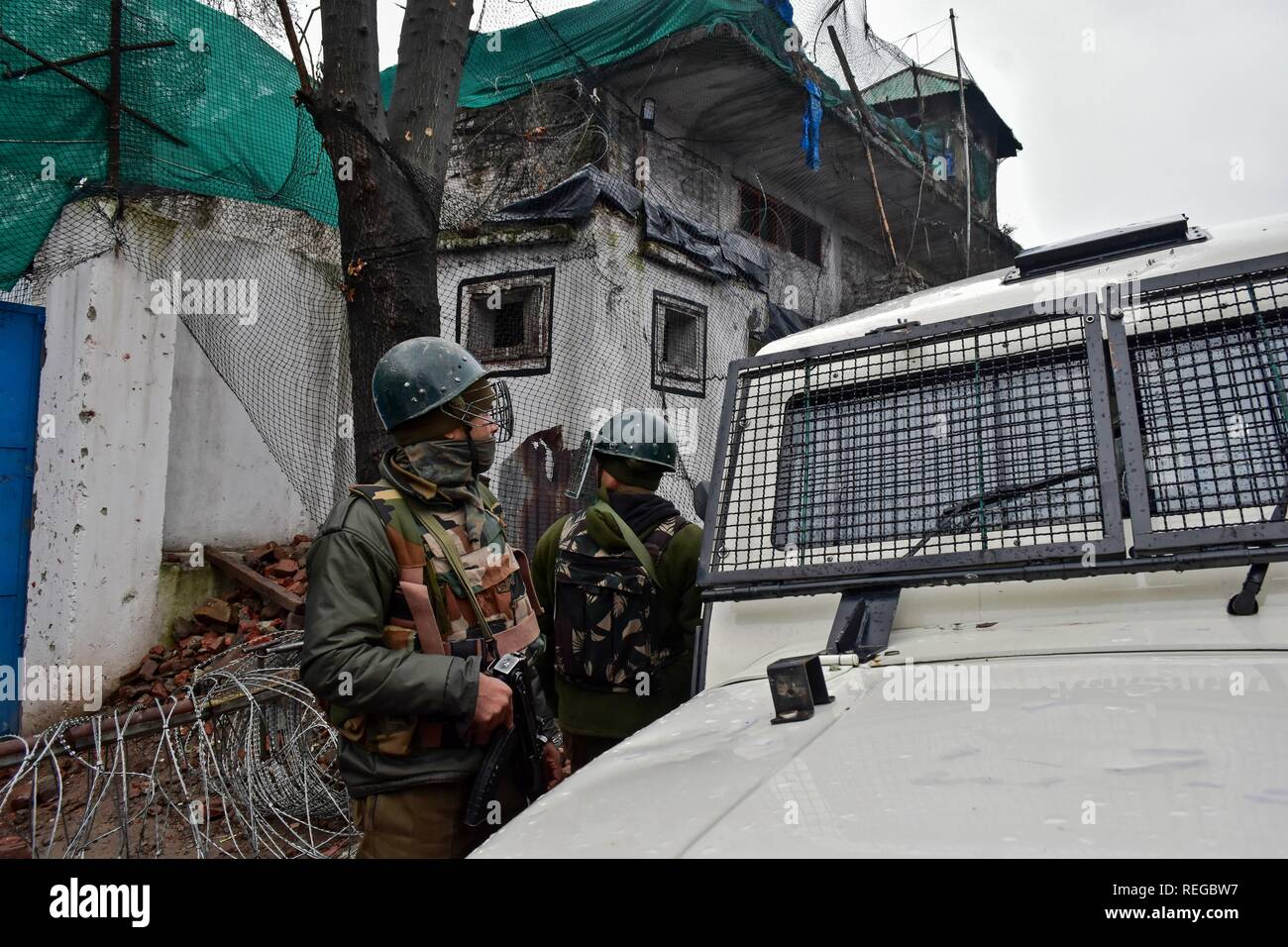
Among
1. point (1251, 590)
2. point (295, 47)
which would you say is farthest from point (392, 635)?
point (295, 47)

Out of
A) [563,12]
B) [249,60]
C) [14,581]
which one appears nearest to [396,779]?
[14,581]

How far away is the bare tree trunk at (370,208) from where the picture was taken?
3680mm

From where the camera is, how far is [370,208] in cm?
369

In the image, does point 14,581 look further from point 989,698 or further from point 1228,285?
point 1228,285

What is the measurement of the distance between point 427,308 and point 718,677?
2.27m

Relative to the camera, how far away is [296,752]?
393 cm

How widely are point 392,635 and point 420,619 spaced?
0.07 meters

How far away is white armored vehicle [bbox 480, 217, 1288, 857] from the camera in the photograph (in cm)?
119

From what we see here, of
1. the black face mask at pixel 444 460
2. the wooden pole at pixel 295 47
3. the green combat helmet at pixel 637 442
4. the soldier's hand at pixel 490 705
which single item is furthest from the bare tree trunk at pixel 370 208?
the soldier's hand at pixel 490 705

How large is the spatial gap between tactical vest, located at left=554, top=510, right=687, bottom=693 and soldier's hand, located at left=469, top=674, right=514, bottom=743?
2.27ft

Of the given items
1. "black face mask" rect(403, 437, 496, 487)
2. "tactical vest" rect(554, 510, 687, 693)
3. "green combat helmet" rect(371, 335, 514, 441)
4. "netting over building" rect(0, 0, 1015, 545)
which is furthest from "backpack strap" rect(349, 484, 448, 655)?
"netting over building" rect(0, 0, 1015, 545)

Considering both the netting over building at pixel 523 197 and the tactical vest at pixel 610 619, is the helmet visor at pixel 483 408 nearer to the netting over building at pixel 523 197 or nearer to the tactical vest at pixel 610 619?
the tactical vest at pixel 610 619

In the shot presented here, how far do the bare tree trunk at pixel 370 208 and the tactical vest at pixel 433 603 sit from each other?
5.41 ft

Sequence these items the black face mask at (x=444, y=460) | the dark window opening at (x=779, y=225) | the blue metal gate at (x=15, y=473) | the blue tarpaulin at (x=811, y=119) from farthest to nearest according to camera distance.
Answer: the dark window opening at (x=779, y=225) → the blue tarpaulin at (x=811, y=119) → the blue metal gate at (x=15, y=473) → the black face mask at (x=444, y=460)
